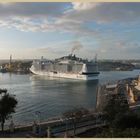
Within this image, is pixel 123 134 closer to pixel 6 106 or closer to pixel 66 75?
pixel 6 106

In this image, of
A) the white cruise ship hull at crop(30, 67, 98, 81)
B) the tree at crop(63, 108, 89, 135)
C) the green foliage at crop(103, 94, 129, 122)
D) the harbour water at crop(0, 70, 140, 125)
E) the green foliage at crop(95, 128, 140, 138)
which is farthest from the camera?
the white cruise ship hull at crop(30, 67, 98, 81)

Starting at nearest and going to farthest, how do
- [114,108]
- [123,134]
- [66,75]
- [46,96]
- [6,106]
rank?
[123,134] < [6,106] < [114,108] < [46,96] < [66,75]

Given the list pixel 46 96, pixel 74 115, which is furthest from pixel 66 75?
pixel 74 115

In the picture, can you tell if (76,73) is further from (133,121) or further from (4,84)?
(133,121)

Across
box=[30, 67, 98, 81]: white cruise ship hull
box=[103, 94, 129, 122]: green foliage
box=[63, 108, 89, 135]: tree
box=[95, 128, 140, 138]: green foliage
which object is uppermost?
box=[30, 67, 98, 81]: white cruise ship hull

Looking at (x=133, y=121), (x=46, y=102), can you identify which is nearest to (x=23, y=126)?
(x=46, y=102)

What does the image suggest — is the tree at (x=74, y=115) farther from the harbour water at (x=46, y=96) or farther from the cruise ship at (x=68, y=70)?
the cruise ship at (x=68, y=70)

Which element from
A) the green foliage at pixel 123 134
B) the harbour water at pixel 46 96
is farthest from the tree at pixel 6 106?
the green foliage at pixel 123 134

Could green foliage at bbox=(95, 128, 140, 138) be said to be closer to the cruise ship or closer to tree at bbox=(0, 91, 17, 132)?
tree at bbox=(0, 91, 17, 132)

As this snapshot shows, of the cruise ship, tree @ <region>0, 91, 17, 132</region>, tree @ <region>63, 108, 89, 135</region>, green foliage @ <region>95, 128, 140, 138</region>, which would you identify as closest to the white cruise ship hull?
the cruise ship
